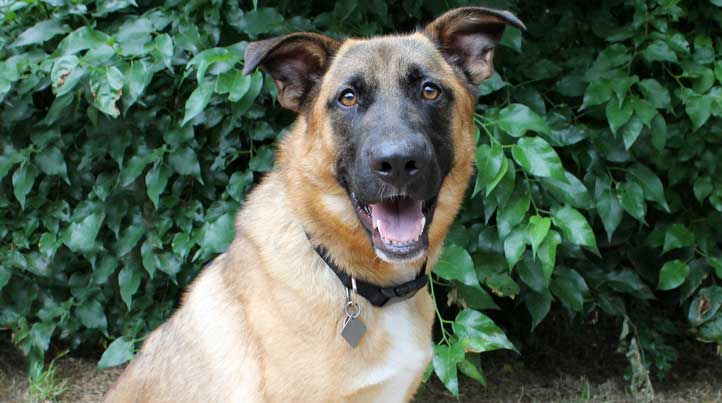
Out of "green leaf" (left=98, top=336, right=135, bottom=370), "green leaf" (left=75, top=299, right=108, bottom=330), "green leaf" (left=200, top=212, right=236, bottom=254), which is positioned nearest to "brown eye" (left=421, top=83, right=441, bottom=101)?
"green leaf" (left=200, top=212, right=236, bottom=254)

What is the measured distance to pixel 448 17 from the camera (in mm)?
2988

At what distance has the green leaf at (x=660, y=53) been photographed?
12.1 feet

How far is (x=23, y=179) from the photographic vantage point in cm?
411

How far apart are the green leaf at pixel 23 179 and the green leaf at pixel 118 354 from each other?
2.89 feet

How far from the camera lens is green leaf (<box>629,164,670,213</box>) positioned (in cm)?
385

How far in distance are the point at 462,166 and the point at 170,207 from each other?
6.09ft

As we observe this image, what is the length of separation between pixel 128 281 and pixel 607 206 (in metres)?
2.53

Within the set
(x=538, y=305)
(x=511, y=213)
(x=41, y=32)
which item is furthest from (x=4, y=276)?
(x=538, y=305)

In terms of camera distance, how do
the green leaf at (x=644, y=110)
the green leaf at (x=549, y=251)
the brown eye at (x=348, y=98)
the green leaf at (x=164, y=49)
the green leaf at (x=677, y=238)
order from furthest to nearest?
the green leaf at (x=677, y=238) < the green leaf at (x=644, y=110) < the green leaf at (x=164, y=49) < the green leaf at (x=549, y=251) < the brown eye at (x=348, y=98)

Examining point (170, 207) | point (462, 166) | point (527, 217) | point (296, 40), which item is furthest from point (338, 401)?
point (170, 207)

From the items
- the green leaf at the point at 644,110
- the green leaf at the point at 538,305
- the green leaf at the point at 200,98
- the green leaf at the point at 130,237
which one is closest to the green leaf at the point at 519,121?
the green leaf at the point at 644,110

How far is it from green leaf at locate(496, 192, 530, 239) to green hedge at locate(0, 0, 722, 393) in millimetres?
11

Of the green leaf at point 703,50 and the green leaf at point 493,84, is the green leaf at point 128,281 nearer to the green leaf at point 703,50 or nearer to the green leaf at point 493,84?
the green leaf at point 493,84

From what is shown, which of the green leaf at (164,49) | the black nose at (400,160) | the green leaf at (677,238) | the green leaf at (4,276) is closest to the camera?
the black nose at (400,160)
